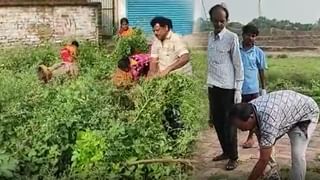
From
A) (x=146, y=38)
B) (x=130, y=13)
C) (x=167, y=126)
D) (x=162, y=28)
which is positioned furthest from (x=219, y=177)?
(x=130, y=13)

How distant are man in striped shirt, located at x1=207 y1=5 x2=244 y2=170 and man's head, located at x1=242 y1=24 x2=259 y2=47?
1.68 ft

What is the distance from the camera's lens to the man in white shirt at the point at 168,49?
6770 millimetres

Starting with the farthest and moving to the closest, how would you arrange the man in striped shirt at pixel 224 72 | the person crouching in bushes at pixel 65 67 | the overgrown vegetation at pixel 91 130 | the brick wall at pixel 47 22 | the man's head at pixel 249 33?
the brick wall at pixel 47 22 → the person crouching in bushes at pixel 65 67 → the man's head at pixel 249 33 → the man in striped shirt at pixel 224 72 → the overgrown vegetation at pixel 91 130

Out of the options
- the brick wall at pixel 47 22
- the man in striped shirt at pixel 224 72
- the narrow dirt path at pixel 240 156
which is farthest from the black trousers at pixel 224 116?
the brick wall at pixel 47 22

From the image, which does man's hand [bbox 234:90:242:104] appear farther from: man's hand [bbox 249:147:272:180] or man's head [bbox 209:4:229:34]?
man's hand [bbox 249:147:272:180]

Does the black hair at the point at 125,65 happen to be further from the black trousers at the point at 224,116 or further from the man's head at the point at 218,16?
the man's head at the point at 218,16

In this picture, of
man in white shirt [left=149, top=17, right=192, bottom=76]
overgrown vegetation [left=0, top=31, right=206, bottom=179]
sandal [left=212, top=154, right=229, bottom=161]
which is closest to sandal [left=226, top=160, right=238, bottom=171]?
sandal [left=212, top=154, right=229, bottom=161]

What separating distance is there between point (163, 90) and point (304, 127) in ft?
4.89

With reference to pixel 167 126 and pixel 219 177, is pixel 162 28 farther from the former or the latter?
pixel 219 177

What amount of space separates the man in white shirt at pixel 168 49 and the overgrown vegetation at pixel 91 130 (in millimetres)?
273

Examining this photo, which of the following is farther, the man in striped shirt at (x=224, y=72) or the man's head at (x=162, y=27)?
the man's head at (x=162, y=27)

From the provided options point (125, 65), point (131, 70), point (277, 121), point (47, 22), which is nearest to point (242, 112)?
point (277, 121)

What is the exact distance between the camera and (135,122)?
590cm

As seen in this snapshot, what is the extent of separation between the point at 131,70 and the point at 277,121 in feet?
10.1
